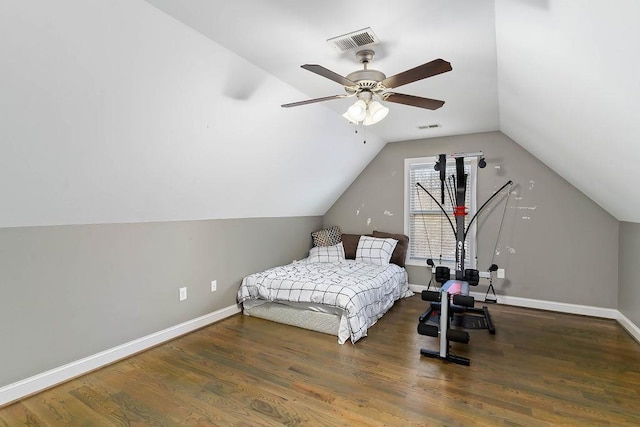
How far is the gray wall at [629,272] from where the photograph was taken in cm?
313

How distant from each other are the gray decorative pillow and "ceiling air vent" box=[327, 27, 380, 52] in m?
3.36

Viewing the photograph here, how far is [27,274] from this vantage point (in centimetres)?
222

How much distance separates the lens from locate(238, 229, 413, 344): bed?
3184mm

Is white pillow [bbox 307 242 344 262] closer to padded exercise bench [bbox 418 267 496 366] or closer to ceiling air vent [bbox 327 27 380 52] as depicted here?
padded exercise bench [bbox 418 267 496 366]

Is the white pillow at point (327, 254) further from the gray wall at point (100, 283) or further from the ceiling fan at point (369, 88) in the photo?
the ceiling fan at point (369, 88)

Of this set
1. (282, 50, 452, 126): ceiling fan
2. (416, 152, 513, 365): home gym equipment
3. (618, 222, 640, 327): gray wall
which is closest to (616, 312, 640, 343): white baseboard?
(618, 222, 640, 327): gray wall

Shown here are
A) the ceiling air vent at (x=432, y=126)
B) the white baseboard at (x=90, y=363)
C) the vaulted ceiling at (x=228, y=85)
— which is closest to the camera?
the vaulted ceiling at (x=228, y=85)

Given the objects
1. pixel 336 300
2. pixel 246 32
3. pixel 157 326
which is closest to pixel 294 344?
pixel 336 300

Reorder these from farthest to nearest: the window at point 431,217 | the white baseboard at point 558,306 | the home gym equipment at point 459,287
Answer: the window at point 431,217 < the white baseboard at point 558,306 < the home gym equipment at point 459,287

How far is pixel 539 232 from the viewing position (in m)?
4.08

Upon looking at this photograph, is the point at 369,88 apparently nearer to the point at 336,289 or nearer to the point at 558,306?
the point at 336,289

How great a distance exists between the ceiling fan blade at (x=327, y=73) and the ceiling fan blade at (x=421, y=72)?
0.24m

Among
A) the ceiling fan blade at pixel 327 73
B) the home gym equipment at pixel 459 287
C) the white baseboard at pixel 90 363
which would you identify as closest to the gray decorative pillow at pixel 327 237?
the home gym equipment at pixel 459 287

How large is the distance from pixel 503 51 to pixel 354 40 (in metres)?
1.01
